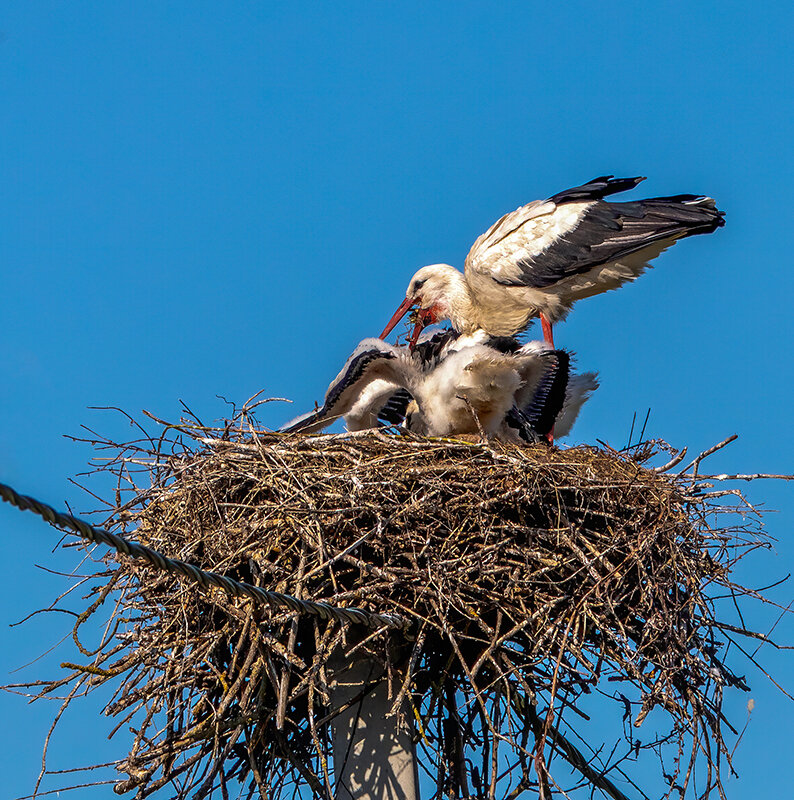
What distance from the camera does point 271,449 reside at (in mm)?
5965

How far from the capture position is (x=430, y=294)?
30.1 ft

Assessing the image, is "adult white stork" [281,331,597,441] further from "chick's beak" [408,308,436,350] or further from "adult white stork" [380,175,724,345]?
"chick's beak" [408,308,436,350]

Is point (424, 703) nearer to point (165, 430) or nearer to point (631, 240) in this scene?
point (165, 430)

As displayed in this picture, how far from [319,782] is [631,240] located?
176 inches

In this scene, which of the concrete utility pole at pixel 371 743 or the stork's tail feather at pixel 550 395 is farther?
the stork's tail feather at pixel 550 395

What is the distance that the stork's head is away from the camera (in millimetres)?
9109

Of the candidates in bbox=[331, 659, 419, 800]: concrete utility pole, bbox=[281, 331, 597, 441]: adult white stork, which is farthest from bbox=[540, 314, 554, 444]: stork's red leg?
bbox=[331, 659, 419, 800]: concrete utility pole

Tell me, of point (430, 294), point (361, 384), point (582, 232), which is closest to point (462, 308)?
point (430, 294)

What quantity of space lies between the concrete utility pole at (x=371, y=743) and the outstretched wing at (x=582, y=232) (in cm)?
372

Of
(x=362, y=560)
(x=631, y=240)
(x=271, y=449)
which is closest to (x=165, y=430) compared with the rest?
(x=271, y=449)

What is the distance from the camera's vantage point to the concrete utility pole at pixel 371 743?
5547mm

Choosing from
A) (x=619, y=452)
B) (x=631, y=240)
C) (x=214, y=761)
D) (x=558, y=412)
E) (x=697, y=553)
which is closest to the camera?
(x=214, y=761)

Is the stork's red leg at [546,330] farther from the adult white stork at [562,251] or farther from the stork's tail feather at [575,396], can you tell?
the stork's tail feather at [575,396]

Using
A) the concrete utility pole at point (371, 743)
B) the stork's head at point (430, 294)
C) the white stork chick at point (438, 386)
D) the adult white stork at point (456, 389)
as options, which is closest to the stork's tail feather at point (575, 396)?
the adult white stork at point (456, 389)
